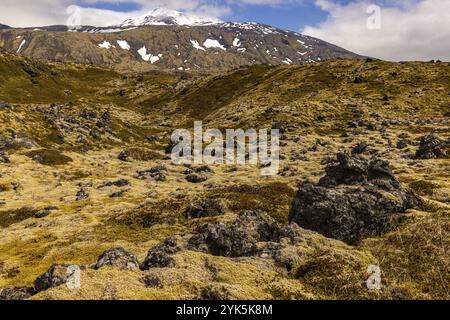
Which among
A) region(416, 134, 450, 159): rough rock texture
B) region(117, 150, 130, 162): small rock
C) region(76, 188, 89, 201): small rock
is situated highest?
region(416, 134, 450, 159): rough rock texture

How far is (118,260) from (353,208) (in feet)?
59.7

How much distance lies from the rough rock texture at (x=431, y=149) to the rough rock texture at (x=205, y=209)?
156 feet

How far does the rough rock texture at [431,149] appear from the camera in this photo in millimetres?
76000

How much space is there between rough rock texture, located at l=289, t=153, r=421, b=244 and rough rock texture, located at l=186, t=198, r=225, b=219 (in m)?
13.0

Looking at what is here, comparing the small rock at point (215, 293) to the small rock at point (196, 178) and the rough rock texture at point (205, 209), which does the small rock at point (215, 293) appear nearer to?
the rough rock texture at point (205, 209)

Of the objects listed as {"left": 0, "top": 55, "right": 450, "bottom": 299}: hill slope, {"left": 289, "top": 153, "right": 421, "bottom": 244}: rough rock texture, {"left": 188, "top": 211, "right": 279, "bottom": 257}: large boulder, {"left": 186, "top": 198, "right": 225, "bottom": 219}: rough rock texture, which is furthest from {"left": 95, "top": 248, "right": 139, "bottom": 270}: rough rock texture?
{"left": 186, "top": 198, "right": 225, "bottom": 219}: rough rock texture

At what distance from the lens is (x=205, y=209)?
46.2m

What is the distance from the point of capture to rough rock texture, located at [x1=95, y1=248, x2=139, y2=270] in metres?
23.2

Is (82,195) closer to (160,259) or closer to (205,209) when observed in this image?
(205,209)

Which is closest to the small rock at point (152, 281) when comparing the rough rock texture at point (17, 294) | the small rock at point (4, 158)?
the rough rock texture at point (17, 294)

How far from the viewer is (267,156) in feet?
294

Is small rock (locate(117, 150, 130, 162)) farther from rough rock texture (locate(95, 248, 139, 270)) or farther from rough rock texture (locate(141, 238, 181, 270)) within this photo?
rough rock texture (locate(95, 248, 139, 270))

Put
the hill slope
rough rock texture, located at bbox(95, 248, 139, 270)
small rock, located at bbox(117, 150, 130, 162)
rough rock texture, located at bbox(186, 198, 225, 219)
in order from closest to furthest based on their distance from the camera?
the hill slope < rough rock texture, located at bbox(95, 248, 139, 270) < rough rock texture, located at bbox(186, 198, 225, 219) < small rock, located at bbox(117, 150, 130, 162)
